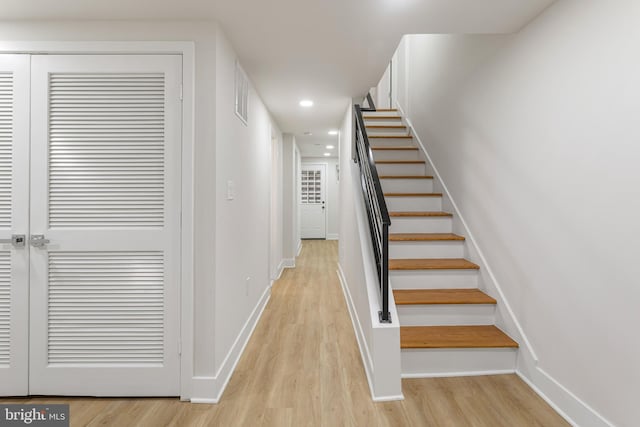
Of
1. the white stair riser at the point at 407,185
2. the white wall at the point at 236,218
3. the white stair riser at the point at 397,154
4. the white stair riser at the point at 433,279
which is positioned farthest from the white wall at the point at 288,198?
Answer: the white stair riser at the point at 433,279

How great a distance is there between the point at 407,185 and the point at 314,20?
2.09 meters

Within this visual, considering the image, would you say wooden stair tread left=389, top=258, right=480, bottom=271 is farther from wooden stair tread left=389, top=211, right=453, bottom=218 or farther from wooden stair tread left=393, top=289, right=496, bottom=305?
wooden stair tread left=389, top=211, right=453, bottom=218

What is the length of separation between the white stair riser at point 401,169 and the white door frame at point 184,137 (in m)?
2.29

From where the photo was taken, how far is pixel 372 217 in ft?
8.13

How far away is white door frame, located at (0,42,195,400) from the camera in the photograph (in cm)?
192

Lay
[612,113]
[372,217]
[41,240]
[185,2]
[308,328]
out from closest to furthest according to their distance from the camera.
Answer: [612,113]
[185,2]
[41,240]
[372,217]
[308,328]

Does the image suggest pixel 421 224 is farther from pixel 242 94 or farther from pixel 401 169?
pixel 242 94

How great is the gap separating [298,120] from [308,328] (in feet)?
9.43

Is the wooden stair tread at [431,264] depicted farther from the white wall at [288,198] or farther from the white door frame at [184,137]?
the white wall at [288,198]

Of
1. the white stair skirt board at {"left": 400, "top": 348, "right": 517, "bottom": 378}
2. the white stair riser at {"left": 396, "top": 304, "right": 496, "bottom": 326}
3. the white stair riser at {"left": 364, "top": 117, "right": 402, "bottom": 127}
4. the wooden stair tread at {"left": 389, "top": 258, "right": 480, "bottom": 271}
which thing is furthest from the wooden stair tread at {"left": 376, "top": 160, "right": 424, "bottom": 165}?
the white stair skirt board at {"left": 400, "top": 348, "right": 517, "bottom": 378}

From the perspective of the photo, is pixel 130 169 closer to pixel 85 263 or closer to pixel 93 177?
pixel 93 177

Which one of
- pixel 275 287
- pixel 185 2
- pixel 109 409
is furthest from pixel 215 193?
pixel 275 287

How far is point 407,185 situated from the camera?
11.8ft

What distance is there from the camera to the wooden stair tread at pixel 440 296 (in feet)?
7.64
